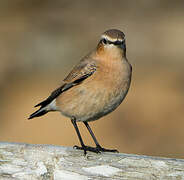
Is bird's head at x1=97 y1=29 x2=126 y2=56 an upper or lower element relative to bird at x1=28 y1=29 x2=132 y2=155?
upper

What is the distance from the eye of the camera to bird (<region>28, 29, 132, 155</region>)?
5.13 m

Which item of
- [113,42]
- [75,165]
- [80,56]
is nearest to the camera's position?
[75,165]

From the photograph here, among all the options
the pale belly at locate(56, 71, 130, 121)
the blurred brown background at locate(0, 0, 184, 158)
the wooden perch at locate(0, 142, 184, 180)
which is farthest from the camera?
the blurred brown background at locate(0, 0, 184, 158)

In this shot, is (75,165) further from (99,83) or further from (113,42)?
(113,42)

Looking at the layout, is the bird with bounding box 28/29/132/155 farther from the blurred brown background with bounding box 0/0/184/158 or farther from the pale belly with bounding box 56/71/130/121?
the blurred brown background with bounding box 0/0/184/158

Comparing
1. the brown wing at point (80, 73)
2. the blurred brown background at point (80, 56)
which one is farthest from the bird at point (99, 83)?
the blurred brown background at point (80, 56)

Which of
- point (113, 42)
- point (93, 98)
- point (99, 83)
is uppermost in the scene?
point (113, 42)

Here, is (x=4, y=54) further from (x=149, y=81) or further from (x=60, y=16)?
(x=149, y=81)

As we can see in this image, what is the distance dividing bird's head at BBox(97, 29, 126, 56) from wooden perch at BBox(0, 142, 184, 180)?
184 cm

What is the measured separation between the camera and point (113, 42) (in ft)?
17.3

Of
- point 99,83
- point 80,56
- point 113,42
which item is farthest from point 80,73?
point 80,56

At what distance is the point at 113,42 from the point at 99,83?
0.50 meters

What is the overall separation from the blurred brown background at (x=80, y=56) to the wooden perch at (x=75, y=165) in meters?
4.92

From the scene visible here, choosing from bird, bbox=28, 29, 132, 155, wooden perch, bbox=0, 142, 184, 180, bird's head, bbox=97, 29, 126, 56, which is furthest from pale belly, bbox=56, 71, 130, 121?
wooden perch, bbox=0, 142, 184, 180
